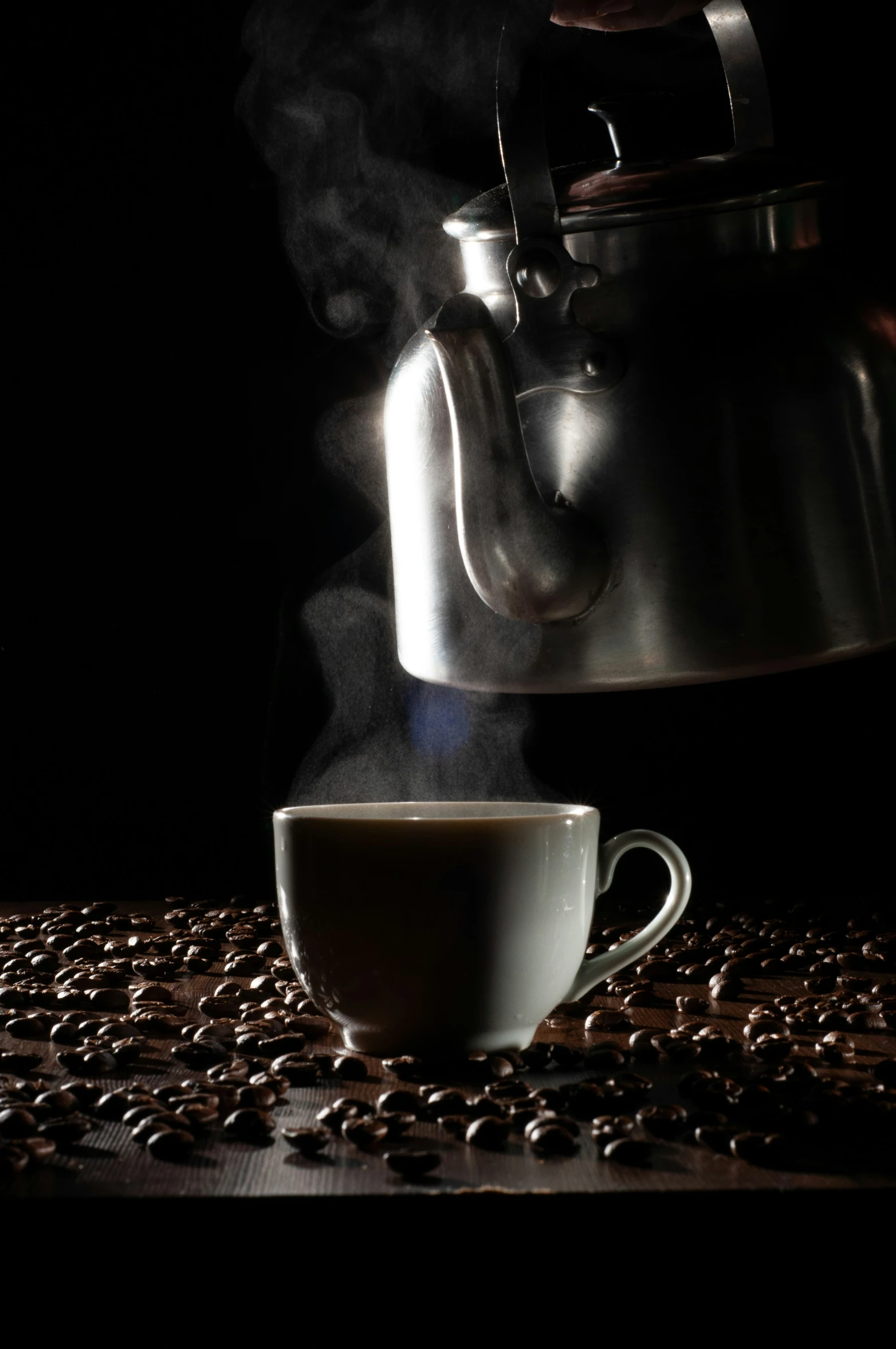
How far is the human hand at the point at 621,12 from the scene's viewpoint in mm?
792

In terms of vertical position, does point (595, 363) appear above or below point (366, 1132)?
above

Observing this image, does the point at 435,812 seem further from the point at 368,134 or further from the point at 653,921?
the point at 368,134

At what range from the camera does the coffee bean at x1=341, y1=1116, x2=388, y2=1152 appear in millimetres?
529

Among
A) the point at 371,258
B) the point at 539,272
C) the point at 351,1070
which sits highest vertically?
the point at 371,258

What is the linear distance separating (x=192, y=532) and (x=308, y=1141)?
3.07 ft

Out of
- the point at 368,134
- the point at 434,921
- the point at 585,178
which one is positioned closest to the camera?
the point at 434,921

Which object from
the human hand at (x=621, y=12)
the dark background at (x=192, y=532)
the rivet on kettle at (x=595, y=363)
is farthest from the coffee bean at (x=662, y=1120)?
the dark background at (x=192, y=532)

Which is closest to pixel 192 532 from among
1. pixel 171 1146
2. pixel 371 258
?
pixel 371 258

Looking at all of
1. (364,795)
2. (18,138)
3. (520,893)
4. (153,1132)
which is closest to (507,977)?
(520,893)

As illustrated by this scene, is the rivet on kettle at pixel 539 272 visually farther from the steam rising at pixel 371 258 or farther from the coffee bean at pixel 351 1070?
the steam rising at pixel 371 258

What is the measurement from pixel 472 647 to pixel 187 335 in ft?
2.40

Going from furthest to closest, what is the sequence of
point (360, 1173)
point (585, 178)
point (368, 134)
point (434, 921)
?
point (368, 134), point (585, 178), point (434, 921), point (360, 1173)

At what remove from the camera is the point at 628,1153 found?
1.66ft

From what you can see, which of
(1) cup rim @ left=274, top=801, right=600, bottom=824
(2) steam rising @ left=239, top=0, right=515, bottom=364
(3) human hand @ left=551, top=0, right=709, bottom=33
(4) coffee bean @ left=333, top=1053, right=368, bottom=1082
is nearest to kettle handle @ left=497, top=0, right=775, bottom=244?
(3) human hand @ left=551, top=0, right=709, bottom=33
